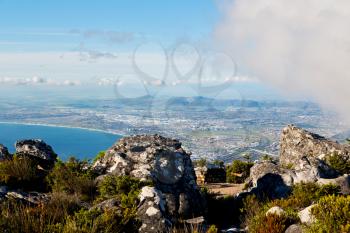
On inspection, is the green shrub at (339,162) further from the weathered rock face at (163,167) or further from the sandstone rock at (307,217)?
the sandstone rock at (307,217)

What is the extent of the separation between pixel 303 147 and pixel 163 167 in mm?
12554

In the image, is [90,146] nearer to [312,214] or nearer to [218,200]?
[218,200]

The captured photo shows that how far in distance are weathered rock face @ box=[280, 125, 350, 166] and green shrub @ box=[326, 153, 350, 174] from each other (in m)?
0.47

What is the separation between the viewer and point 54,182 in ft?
59.4

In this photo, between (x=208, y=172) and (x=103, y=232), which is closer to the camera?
(x=103, y=232)

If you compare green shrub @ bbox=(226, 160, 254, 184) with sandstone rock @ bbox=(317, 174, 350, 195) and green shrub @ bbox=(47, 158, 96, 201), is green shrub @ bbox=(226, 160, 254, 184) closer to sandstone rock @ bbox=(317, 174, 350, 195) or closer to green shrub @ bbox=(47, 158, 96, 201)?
sandstone rock @ bbox=(317, 174, 350, 195)

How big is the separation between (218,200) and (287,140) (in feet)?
35.4

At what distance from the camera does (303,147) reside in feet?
89.6

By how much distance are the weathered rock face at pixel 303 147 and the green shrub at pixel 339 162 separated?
47 cm

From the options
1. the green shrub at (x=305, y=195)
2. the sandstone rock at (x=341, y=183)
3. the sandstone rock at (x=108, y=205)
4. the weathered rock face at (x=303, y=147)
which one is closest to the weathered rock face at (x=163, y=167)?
the sandstone rock at (x=108, y=205)

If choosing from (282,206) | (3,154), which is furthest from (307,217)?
(3,154)

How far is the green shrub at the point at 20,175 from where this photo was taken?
1795 cm

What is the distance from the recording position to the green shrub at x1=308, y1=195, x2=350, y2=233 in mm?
10477

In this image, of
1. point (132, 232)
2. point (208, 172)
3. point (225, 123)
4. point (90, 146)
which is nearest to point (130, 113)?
point (90, 146)
